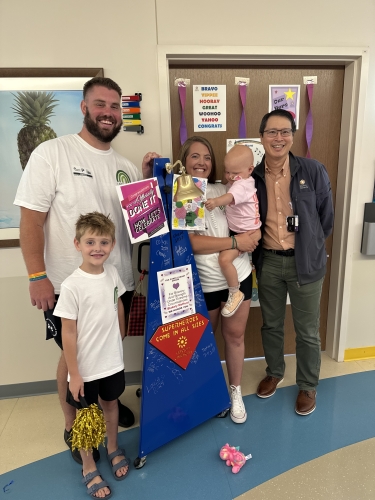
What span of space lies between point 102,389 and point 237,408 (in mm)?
849

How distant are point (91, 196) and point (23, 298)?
1.03 meters

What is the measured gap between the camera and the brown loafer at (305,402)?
77.0 inches

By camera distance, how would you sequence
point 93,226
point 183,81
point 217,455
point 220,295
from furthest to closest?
1. point 183,81
2. point 220,295
3. point 217,455
4. point 93,226

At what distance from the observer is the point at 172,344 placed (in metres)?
1.62

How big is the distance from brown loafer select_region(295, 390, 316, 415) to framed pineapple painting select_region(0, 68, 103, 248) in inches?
84.5

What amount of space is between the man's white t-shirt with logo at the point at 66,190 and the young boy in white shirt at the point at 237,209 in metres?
0.57

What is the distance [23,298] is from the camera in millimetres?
2115

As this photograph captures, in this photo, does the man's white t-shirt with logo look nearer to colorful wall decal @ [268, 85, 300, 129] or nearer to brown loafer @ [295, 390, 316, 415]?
colorful wall decal @ [268, 85, 300, 129]

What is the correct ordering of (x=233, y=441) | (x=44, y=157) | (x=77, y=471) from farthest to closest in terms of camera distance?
(x=233, y=441), (x=77, y=471), (x=44, y=157)

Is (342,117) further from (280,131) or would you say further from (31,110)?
(31,110)

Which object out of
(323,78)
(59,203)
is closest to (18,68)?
(59,203)

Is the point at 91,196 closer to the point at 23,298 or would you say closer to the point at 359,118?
the point at 23,298
